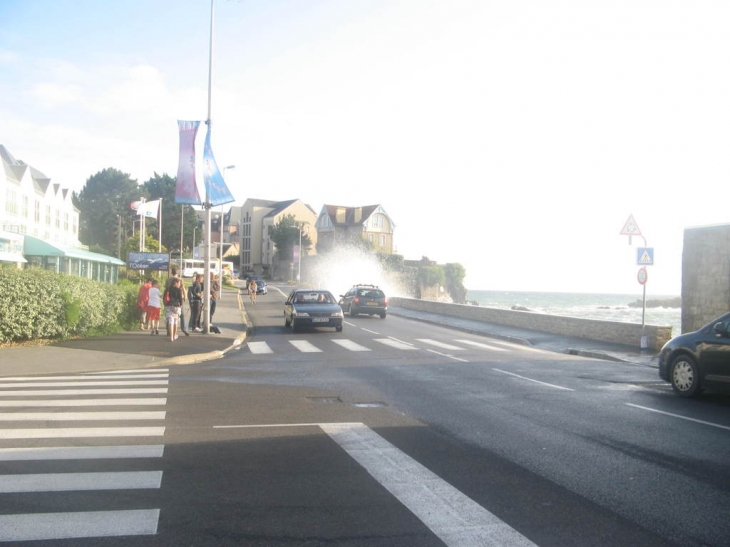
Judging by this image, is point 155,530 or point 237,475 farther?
point 237,475

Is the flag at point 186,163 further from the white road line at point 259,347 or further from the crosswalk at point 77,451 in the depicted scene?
the crosswalk at point 77,451

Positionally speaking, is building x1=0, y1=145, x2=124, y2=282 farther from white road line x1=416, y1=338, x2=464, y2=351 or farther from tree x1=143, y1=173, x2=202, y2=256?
tree x1=143, y1=173, x2=202, y2=256

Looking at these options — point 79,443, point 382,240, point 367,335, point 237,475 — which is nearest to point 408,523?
point 237,475

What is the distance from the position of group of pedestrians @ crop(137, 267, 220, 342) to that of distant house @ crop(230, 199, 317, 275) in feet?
264

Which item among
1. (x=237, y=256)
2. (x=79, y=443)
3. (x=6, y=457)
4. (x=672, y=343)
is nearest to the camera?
(x=6, y=457)

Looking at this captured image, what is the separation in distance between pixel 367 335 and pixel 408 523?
723 inches

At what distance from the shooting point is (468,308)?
3312 centimetres

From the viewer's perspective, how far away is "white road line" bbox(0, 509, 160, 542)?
4246 millimetres

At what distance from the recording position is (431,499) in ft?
16.6

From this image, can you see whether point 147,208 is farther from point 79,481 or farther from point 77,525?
point 77,525

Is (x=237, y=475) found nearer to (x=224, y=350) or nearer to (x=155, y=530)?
(x=155, y=530)

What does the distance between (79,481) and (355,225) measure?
90.3 metres

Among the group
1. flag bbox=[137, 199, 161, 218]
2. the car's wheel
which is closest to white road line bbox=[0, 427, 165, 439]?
the car's wheel

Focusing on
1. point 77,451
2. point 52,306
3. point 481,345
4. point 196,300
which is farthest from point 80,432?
point 196,300
